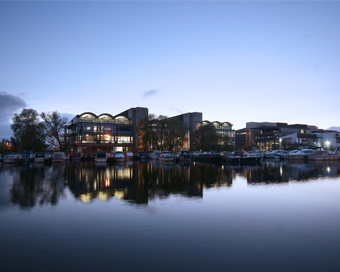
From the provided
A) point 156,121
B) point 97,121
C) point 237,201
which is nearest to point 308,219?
point 237,201

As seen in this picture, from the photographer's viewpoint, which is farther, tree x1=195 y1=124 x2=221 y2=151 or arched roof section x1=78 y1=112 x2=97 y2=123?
arched roof section x1=78 y1=112 x2=97 y2=123

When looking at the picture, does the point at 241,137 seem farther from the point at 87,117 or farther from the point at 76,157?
the point at 76,157

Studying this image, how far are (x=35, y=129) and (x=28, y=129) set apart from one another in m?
1.64

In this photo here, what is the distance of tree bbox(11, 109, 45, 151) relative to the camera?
2800 inches

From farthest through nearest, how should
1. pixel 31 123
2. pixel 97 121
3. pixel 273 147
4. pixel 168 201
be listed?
pixel 273 147 < pixel 97 121 < pixel 31 123 < pixel 168 201

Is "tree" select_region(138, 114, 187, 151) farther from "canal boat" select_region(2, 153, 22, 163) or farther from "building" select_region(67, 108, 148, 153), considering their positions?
"canal boat" select_region(2, 153, 22, 163)

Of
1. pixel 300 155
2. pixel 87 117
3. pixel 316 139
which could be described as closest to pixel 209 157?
pixel 300 155

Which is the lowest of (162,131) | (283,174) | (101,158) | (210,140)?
(283,174)

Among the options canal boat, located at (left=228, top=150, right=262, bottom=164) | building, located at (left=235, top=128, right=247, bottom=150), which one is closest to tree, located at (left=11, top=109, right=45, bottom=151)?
canal boat, located at (left=228, top=150, right=262, bottom=164)

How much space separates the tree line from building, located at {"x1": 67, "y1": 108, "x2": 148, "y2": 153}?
37.1ft

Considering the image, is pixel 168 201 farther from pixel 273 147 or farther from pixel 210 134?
pixel 273 147

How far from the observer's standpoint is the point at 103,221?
960 centimetres

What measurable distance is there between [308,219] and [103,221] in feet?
23.8

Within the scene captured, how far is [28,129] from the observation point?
72.2 meters
